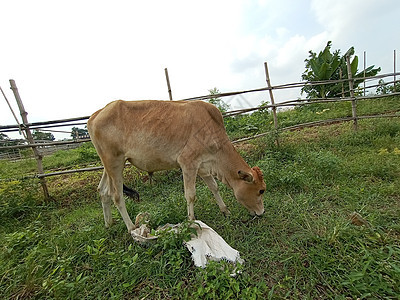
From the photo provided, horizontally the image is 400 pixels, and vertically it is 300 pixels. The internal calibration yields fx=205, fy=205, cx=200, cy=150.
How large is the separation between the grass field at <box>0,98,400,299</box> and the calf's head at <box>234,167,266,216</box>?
17 cm

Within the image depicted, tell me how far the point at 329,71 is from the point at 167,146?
458 inches

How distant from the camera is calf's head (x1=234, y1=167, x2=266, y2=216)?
103 inches

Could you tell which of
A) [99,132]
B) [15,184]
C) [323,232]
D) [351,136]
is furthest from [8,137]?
[351,136]

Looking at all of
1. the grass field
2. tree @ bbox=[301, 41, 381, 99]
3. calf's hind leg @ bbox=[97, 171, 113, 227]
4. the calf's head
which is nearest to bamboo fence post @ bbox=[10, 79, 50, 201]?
the grass field

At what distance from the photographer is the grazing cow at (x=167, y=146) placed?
2611 mm

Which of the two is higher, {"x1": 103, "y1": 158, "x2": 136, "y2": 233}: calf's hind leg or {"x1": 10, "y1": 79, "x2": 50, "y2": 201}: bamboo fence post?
{"x1": 10, "y1": 79, "x2": 50, "y2": 201}: bamboo fence post

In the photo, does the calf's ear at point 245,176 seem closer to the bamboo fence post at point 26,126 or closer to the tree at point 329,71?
the bamboo fence post at point 26,126

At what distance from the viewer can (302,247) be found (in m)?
2.00

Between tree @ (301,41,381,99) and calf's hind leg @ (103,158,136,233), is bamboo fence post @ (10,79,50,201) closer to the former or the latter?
calf's hind leg @ (103,158,136,233)

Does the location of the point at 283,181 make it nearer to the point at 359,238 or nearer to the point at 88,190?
the point at 359,238

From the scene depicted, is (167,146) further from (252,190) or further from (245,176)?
(252,190)

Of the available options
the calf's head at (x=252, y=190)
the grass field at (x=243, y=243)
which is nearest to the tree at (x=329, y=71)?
the grass field at (x=243, y=243)

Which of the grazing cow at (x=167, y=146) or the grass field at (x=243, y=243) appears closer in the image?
the grass field at (x=243, y=243)

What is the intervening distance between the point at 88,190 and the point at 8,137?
2.03 metres
